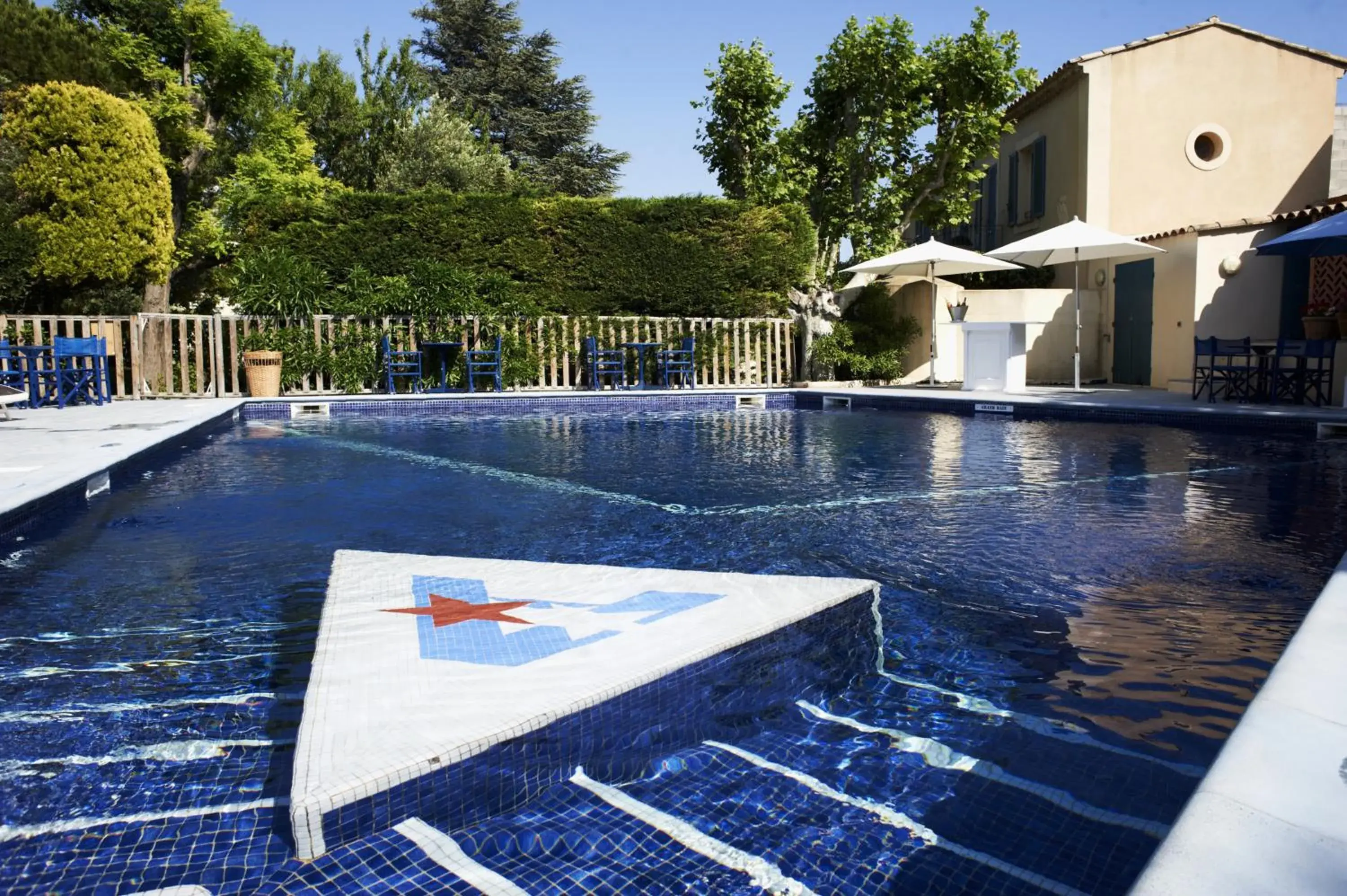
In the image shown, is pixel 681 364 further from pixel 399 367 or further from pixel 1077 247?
pixel 1077 247

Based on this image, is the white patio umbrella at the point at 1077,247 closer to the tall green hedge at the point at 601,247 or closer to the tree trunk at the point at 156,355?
the tall green hedge at the point at 601,247

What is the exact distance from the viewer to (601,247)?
15453 millimetres

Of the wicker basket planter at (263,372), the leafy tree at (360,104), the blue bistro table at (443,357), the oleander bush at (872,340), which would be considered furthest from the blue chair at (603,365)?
the leafy tree at (360,104)

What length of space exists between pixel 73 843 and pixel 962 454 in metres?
6.67

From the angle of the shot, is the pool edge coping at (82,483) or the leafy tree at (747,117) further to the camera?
the leafy tree at (747,117)

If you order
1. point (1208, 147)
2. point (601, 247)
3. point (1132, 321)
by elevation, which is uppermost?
point (1208, 147)

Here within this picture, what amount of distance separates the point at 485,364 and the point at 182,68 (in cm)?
906

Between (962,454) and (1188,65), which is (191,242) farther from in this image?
(1188,65)

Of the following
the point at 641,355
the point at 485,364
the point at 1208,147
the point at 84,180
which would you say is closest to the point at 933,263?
the point at 641,355

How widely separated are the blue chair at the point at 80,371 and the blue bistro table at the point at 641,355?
23.4 ft

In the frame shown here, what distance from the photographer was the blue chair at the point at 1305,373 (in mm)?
9648

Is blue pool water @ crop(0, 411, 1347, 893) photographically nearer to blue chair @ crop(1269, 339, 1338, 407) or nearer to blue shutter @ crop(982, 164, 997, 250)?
blue chair @ crop(1269, 339, 1338, 407)

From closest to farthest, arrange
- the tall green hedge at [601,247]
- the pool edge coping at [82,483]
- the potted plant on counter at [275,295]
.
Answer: the pool edge coping at [82,483] < the potted plant on counter at [275,295] < the tall green hedge at [601,247]

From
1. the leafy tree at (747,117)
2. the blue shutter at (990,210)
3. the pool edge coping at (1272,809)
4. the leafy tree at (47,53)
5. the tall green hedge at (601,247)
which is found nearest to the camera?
the pool edge coping at (1272,809)
